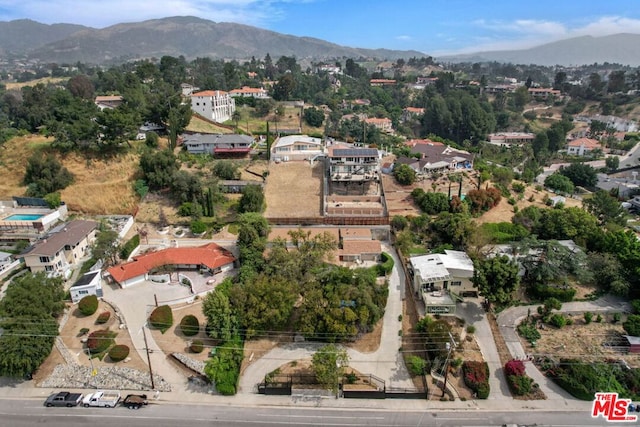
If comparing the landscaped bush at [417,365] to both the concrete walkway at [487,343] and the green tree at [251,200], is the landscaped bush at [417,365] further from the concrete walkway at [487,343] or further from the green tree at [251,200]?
the green tree at [251,200]

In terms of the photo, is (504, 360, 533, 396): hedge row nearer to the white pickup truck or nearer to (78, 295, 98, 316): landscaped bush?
the white pickup truck

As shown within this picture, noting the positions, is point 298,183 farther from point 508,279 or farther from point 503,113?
point 503,113

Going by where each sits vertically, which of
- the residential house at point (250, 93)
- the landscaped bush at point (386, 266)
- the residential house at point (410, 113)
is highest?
the residential house at point (250, 93)

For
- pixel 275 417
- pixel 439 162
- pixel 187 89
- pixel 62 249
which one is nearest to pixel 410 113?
pixel 187 89

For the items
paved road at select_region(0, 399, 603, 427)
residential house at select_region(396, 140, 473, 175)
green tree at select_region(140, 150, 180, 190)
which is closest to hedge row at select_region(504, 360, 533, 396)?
paved road at select_region(0, 399, 603, 427)

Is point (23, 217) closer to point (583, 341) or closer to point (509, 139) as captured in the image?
point (583, 341)

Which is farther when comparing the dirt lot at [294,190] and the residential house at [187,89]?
the residential house at [187,89]

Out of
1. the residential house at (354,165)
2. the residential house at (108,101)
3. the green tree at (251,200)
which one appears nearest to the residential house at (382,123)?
the residential house at (354,165)

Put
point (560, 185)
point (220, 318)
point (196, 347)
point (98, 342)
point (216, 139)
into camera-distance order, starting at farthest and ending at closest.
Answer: point (560, 185) < point (216, 139) < point (98, 342) < point (196, 347) < point (220, 318)
